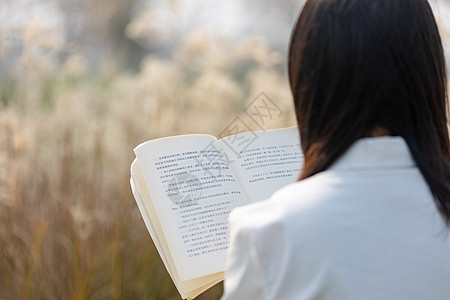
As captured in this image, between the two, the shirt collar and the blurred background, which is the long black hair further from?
the blurred background

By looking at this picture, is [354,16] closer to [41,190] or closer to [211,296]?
[211,296]

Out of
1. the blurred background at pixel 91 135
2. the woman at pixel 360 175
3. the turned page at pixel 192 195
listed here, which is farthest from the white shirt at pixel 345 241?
the blurred background at pixel 91 135

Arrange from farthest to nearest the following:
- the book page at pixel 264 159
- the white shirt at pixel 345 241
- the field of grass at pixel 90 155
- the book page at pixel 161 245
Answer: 1. the field of grass at pixel 90 155
2. the book page at pixel 264 159
3. the book page at pixel 161 245
4. the white shirt at pixel 345 241

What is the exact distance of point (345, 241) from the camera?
0.98 meters

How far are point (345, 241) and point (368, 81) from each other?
24 centimetres

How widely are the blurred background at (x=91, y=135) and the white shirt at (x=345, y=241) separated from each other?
1.69 m

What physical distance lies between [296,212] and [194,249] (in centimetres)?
49

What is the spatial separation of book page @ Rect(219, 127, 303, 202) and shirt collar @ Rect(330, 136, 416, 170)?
50 centimetres

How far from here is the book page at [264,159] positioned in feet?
5.13

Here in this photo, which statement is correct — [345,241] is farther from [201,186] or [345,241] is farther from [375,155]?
[201,186]

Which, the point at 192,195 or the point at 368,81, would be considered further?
the point at 192,195

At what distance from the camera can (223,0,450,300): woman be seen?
38.5 inches

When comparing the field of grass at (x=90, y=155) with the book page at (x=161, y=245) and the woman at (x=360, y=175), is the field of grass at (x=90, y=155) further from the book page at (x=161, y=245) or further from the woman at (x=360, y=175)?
the woman at (x=360, y=175)

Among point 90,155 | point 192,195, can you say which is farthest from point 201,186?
point 90,155
